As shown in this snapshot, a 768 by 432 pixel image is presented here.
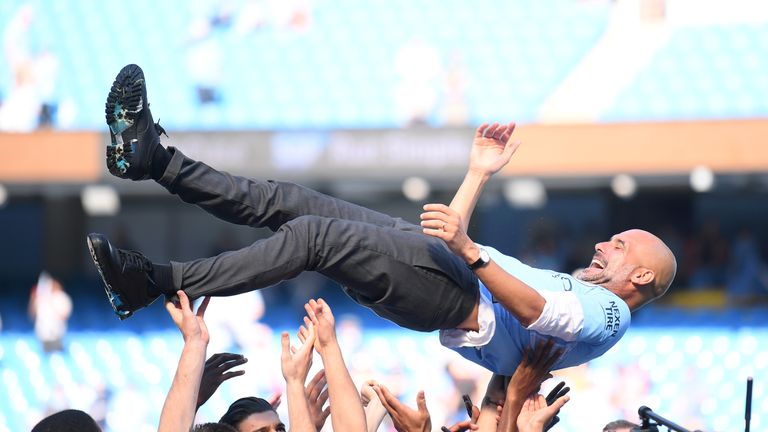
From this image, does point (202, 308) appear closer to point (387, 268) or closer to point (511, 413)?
point (387, 268)

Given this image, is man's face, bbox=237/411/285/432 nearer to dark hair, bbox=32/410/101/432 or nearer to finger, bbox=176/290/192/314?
finger, bbox=176/290/192/314

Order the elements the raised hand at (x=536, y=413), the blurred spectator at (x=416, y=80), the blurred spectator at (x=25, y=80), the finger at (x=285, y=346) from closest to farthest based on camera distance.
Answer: the finger at (x=285, y=346) < the raised hand at (x=536, y=413) < the blurred spectator at (x=416, y=80) < the blurred spectator at (x=25, y=80)

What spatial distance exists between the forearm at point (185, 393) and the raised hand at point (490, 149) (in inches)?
46.9

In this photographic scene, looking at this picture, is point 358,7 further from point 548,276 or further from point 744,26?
point 548,276

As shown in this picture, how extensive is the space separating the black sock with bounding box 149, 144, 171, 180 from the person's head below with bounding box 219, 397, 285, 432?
2.37 ft

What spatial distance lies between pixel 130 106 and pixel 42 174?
20.6ft

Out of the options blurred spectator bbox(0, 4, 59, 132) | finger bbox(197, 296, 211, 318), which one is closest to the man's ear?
finger bbox(197, 296, 211, 318)

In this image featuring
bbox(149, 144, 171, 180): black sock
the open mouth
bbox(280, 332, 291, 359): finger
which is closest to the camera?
bbox(280, 332, 291, 359): finger

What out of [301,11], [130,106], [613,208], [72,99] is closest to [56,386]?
[72,99]

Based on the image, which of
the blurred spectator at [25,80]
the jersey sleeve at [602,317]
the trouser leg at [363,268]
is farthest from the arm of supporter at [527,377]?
the blurred spectator at [25,80]

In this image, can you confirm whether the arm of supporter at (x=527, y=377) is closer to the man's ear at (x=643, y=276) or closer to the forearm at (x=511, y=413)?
the forearm at (x=511, y=413)

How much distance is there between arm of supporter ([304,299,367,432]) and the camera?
2.57 m

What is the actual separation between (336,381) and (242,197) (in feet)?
2.46

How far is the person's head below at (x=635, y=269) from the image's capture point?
3.22 metres
